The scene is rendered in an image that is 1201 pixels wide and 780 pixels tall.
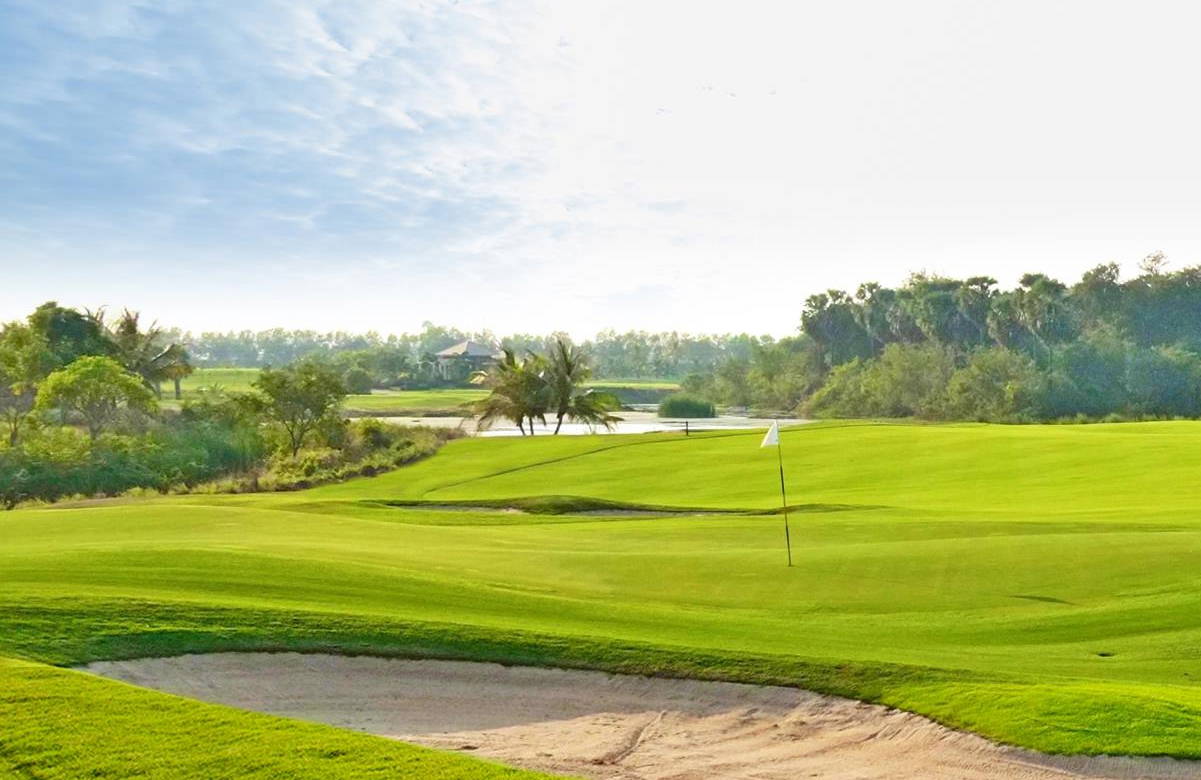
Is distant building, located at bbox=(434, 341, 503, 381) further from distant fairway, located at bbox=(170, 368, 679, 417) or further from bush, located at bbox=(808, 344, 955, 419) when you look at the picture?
bush, located at bbox=(808, 344, 955, 419)

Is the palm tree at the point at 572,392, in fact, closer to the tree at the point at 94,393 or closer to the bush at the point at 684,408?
the tree at the point at 94,393

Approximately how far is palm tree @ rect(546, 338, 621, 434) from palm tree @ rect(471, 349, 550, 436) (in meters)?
0.65

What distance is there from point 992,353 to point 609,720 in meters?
84.1

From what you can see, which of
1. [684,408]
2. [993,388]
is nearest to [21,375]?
[684,408]

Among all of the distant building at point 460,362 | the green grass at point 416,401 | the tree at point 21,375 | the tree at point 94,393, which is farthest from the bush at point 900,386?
the tree at point 21,375

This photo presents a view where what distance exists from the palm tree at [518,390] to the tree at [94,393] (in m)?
23.0

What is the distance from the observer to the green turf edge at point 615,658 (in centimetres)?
825

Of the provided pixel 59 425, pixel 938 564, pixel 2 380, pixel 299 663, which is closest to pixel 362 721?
pixel 299 663

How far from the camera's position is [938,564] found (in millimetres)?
16281

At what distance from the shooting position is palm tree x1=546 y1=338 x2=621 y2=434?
6494 cm

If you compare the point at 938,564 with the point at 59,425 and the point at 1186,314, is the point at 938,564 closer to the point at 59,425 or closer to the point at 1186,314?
the point at 59,425

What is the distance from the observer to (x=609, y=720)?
9.30 metres

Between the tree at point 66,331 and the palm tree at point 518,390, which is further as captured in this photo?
the palm tree at point 518,390

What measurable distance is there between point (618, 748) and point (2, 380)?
176 feet
